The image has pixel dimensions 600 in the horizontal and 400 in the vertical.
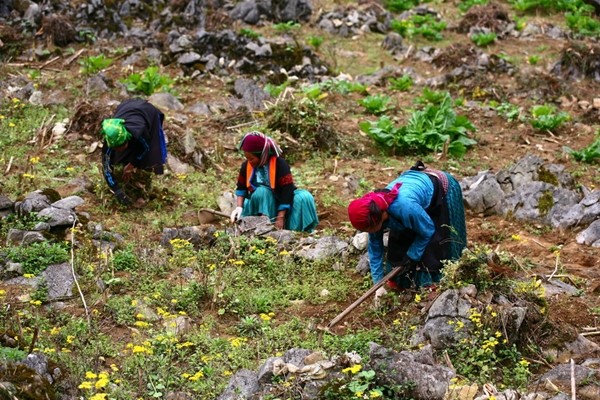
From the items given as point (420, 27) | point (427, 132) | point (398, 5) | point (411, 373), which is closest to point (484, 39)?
point (420, 27)

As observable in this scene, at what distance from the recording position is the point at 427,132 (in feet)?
32.4

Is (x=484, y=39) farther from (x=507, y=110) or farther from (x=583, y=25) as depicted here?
(x=507, y=110)

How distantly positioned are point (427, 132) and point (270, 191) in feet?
11.4

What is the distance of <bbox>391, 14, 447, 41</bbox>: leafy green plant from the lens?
15.0m

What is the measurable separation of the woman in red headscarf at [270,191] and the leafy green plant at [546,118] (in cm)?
455

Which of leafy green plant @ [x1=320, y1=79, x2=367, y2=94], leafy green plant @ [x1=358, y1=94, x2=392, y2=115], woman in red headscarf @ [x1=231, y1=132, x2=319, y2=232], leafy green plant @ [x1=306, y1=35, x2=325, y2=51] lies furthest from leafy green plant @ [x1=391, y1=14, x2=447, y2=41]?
woman in red headscarf @ [x1=231, y1=132, x2=319, y2=232]

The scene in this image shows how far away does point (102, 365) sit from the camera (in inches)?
191

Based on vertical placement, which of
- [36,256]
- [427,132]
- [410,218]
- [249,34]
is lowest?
[427,132]

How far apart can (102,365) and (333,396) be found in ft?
5.00

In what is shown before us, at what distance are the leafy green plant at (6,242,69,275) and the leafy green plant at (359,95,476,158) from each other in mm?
4789

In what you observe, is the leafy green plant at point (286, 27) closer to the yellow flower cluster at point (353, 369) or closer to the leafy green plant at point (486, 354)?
the leafy green plant at point (486, 354)

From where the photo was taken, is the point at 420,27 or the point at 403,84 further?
the point at 420,27

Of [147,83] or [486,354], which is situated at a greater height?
[486,354]

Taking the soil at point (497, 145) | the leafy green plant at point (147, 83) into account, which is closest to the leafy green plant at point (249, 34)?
the soil at point (497, 145)
